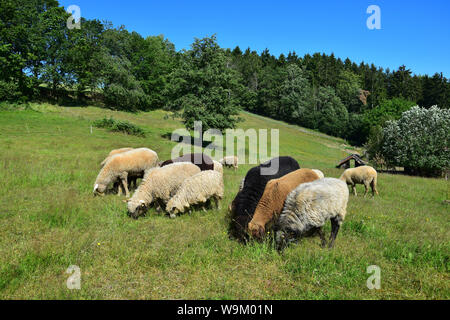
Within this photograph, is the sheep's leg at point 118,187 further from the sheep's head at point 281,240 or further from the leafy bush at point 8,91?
the leafy bush at point 8,91

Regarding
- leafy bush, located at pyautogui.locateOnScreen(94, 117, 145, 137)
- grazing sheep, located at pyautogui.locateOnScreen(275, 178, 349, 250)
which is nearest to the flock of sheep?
grazing sheep, located at pyautogui.locateOnScreen(275, 178, 349, 250)

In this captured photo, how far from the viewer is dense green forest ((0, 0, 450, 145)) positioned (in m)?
35.2

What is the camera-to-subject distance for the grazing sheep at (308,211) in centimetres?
595

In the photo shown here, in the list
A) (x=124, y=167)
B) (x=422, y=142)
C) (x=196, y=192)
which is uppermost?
(x=422, y=142)

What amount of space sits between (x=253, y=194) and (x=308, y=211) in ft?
7.10

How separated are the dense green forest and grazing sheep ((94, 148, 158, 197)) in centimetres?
2107

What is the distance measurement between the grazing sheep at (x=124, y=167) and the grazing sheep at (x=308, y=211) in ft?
24.8

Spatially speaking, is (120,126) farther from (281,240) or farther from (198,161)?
(281,240)

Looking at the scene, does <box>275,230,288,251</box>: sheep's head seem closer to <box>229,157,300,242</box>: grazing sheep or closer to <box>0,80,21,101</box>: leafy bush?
<box>229,157,300,242</box>: grazing sheep

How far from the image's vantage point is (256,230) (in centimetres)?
625

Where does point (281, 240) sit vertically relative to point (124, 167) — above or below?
below

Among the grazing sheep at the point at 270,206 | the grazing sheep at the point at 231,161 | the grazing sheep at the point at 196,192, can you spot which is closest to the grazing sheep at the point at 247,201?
the grazing sheep at the point at 270,206

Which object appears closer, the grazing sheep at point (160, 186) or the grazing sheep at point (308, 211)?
the grazing sheep at point (308, 211)

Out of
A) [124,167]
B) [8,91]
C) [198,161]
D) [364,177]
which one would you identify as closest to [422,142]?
[364,177]
